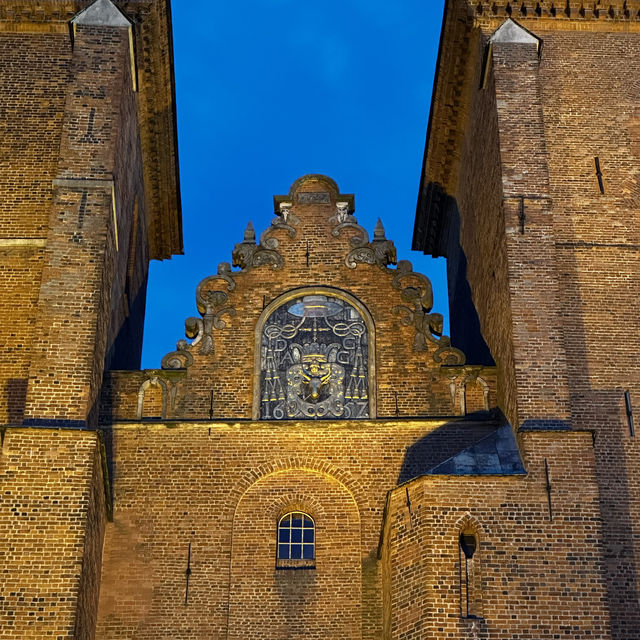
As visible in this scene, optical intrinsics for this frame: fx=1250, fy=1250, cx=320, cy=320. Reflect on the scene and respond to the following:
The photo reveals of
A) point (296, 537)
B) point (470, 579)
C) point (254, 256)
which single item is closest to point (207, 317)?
point (254, 256)

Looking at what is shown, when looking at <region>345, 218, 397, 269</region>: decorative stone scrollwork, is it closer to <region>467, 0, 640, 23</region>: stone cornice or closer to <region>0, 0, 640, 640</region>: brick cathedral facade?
<region>0, 0, 640, 640</region>: brick cathedral facade

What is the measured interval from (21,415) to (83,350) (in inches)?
54.2

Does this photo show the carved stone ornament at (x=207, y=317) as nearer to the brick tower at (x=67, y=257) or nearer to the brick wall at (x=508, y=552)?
the brick tower at (x=67, y=257)

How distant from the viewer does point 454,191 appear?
25.6m

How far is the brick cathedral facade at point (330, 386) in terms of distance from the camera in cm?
1630

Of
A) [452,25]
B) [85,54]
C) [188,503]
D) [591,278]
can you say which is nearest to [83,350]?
[188,503]

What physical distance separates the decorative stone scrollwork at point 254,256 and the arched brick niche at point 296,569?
3.91 m

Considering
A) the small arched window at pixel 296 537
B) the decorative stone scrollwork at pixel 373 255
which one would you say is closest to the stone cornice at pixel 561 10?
the decorative stone scrollwork at pixel 373 255

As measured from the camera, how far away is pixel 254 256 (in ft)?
68.7

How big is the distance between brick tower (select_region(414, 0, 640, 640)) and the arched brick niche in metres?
3.00

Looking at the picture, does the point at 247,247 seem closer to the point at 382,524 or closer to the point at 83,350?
the point at 83,350

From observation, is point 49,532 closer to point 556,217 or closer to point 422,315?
point 422,315

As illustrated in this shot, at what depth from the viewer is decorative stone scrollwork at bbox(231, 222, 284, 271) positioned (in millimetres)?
20891

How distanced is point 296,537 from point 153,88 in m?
9.42
